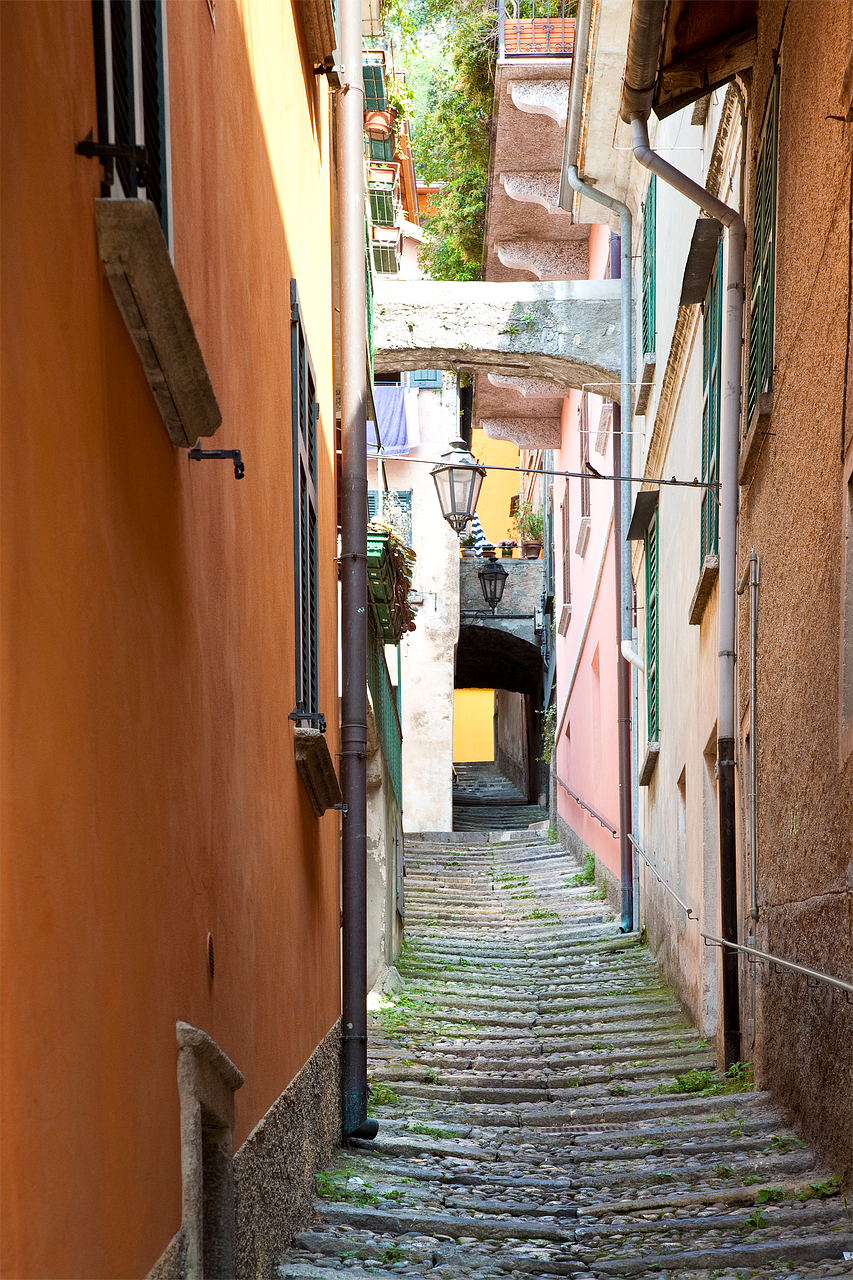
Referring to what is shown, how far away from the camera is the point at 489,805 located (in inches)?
1123

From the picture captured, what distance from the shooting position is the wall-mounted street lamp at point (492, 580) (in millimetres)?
23922

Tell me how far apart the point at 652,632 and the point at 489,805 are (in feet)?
54.3

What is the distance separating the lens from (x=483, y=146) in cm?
1764

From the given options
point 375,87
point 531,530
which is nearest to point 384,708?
point 375,87

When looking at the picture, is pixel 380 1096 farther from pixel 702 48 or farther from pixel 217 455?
pixel 702 48

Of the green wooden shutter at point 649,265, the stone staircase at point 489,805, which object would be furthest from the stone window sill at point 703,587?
the stone staircase at point 489,805

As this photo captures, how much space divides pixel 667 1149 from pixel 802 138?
4.45 metres

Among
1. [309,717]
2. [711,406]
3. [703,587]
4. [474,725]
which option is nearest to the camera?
[309,717]

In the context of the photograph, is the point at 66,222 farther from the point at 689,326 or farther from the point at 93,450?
the point at 689,326

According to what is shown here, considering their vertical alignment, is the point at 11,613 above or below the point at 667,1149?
above

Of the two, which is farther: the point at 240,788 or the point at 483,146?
the point at 483,146

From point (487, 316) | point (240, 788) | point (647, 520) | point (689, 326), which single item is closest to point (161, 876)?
point (240, 788)

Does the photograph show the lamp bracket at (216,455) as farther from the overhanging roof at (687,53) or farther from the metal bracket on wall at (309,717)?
the overhanging roof at (687,53)

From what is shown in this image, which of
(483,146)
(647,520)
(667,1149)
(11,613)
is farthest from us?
(483,146)
